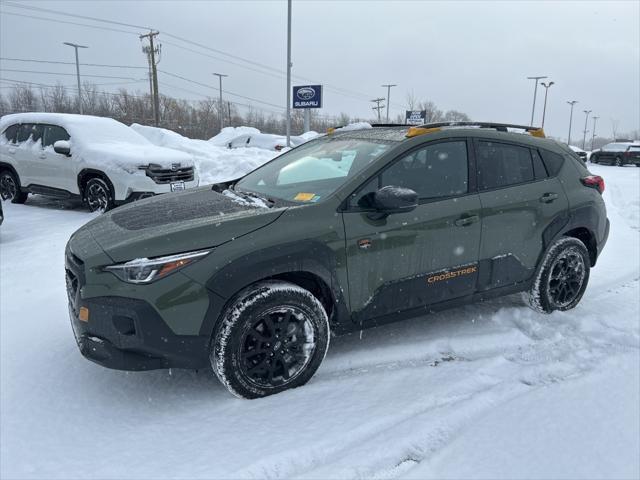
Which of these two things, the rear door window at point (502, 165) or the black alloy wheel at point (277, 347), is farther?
the rear door window at point (502, 165)

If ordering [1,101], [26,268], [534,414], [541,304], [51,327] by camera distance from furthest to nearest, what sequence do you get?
[1,101] → [26,268] → [541,304] → [51,327] → [534,414]

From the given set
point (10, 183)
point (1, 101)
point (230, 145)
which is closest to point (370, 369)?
point (10, 183)

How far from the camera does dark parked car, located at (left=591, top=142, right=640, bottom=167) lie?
1148 inches

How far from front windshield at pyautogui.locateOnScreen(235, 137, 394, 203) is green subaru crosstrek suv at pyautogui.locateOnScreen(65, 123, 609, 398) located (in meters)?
0.02

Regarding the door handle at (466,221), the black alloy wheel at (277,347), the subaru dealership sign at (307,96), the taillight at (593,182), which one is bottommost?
the black alloy wheel at (277,347)

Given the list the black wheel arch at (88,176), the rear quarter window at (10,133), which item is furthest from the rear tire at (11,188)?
the black wheel arch at (88,176)

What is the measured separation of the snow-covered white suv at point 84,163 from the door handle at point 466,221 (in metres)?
5.51

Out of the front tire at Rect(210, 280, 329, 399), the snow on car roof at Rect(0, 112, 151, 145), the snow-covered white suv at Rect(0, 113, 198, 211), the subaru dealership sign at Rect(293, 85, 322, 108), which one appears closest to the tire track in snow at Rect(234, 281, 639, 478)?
the front tire at Rect(210, 280, 329, 399)

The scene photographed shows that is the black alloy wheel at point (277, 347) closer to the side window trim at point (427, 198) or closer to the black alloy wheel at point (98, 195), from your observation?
the side window trim at point (427, 198)

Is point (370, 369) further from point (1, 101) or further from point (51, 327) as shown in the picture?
point (1, 101)

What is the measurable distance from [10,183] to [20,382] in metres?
7.76

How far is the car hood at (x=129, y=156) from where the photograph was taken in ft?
26.2

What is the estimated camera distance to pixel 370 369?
3.25 meters

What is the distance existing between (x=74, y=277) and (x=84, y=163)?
244 inches
